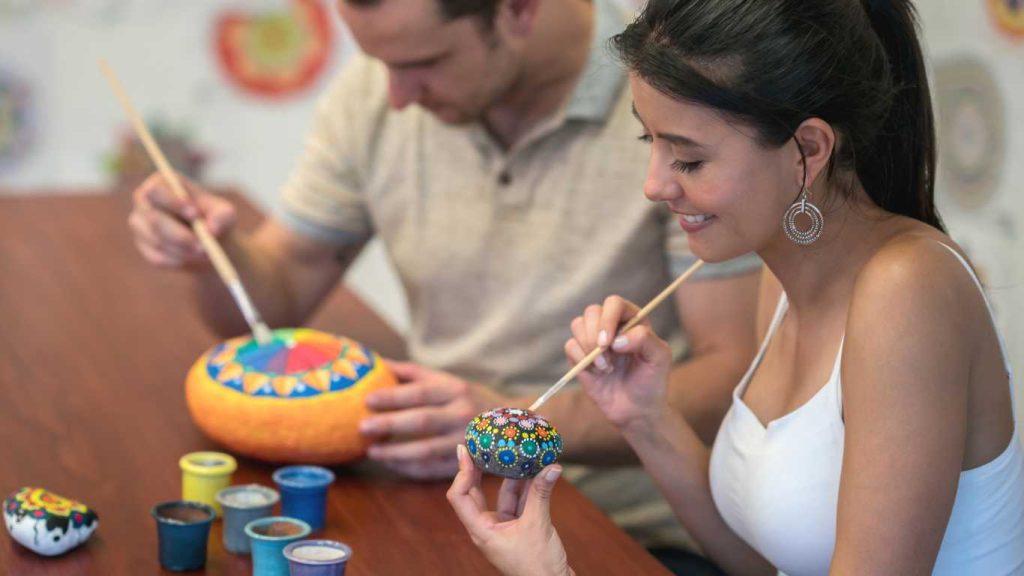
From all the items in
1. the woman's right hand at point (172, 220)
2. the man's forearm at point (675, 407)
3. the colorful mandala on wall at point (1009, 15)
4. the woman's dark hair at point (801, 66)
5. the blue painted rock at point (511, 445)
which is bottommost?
the man's forearm at point (675, 407)

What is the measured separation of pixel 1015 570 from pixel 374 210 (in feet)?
3.92

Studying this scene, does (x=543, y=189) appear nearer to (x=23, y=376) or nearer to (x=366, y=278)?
(x=23, y=376)

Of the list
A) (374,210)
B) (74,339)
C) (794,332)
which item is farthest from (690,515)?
(74,339)

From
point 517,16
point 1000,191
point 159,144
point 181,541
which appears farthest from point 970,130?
point 159,144

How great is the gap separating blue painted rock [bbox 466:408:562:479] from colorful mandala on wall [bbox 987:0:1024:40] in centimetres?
135

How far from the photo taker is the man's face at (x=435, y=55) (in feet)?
5.90

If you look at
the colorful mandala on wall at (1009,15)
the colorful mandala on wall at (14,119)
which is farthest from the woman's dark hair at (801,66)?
the colorful mandala on wall at (14,119)

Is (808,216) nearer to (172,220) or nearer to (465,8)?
(465,8)

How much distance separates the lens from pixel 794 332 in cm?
142

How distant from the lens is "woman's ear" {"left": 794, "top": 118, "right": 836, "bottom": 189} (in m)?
1.21

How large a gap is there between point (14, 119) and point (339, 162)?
239 centimetres

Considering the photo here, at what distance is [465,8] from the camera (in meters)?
1.83

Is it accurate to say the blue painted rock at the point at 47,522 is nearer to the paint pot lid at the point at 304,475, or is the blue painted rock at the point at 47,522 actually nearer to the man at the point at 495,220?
the paint pot lid at the point at 304,475

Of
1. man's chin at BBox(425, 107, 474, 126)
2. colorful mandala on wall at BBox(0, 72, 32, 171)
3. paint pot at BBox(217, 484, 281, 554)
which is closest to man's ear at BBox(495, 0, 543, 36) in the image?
man's chin at BBox(425, 107, 474, 126)
